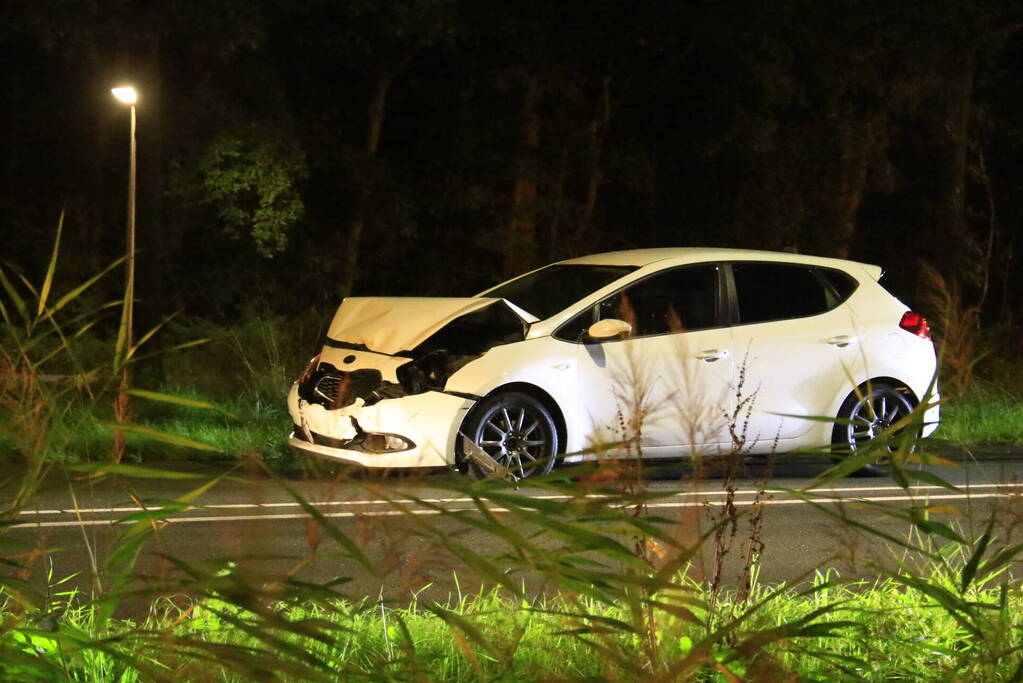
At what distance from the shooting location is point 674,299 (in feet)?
37.1

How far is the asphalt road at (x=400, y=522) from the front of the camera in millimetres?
3785

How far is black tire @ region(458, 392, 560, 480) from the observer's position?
1052cm

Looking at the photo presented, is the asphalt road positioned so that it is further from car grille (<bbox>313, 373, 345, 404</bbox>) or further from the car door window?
the car door window

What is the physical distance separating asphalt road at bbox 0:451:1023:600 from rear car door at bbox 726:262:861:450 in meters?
0.52

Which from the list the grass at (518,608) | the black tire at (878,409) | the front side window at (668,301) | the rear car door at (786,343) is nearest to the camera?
the grass at (518,608)

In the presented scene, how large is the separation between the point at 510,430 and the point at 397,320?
1100mm

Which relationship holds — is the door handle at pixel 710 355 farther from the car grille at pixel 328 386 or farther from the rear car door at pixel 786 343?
the car grille at pixel 328 386

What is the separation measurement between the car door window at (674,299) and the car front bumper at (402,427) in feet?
4.69

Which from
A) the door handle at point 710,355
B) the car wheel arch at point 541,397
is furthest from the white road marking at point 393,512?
the car wheel arch at point 541,397

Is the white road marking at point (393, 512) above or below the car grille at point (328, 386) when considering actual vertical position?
below

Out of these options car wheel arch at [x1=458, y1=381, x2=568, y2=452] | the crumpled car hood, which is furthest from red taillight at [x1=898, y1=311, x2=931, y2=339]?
the crumpled car hood

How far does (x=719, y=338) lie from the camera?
36.6 feet

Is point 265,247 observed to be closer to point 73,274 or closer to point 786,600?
point 73,274

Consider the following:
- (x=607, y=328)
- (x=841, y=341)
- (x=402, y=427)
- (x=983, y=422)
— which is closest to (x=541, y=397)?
(x=607, y=328)
